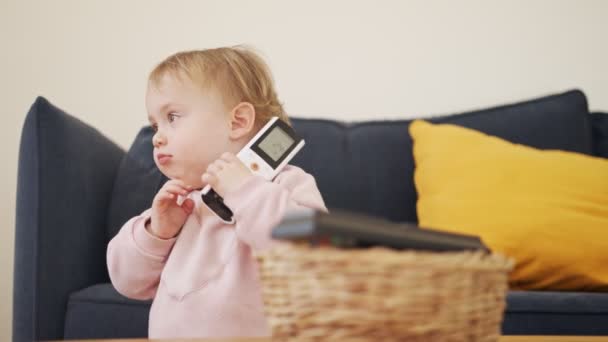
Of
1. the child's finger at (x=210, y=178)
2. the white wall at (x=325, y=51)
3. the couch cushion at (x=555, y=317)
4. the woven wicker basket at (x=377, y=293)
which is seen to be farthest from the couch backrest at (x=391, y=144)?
the woven wicker basket at (x=377, y=293)

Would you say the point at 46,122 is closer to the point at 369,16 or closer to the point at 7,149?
the point at 7,149

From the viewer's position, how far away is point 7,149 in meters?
1.85

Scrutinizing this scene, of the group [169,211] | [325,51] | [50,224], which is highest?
[325,51]

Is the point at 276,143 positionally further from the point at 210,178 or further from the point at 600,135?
the point at 600,135

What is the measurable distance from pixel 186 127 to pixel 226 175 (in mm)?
129

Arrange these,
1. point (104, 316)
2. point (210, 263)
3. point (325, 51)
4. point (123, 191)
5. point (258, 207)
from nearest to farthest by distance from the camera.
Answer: point (258, 207) → point (210, 263) → point (104, 316) → point (123, 191) → point (325, 51)

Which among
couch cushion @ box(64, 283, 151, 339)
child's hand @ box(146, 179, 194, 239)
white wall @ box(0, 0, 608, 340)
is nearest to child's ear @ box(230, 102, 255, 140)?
child's hand @ box(146, 179, 194, 239)

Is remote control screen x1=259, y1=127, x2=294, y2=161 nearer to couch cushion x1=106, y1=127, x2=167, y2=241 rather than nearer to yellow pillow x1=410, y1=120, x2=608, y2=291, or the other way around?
yellow pillow x1=410, y1=120, x2=608, y2=291

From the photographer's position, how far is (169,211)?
0.86 metres

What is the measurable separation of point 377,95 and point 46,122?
3.32ft

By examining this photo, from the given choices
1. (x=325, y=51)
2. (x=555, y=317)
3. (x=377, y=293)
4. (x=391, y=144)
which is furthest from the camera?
(x=325, y=51)

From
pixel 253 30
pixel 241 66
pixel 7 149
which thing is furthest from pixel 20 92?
pixel 241 66

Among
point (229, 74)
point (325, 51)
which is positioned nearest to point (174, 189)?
point (229, 74)

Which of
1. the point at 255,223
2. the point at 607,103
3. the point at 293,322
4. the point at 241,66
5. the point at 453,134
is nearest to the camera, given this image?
the point at 293,322
